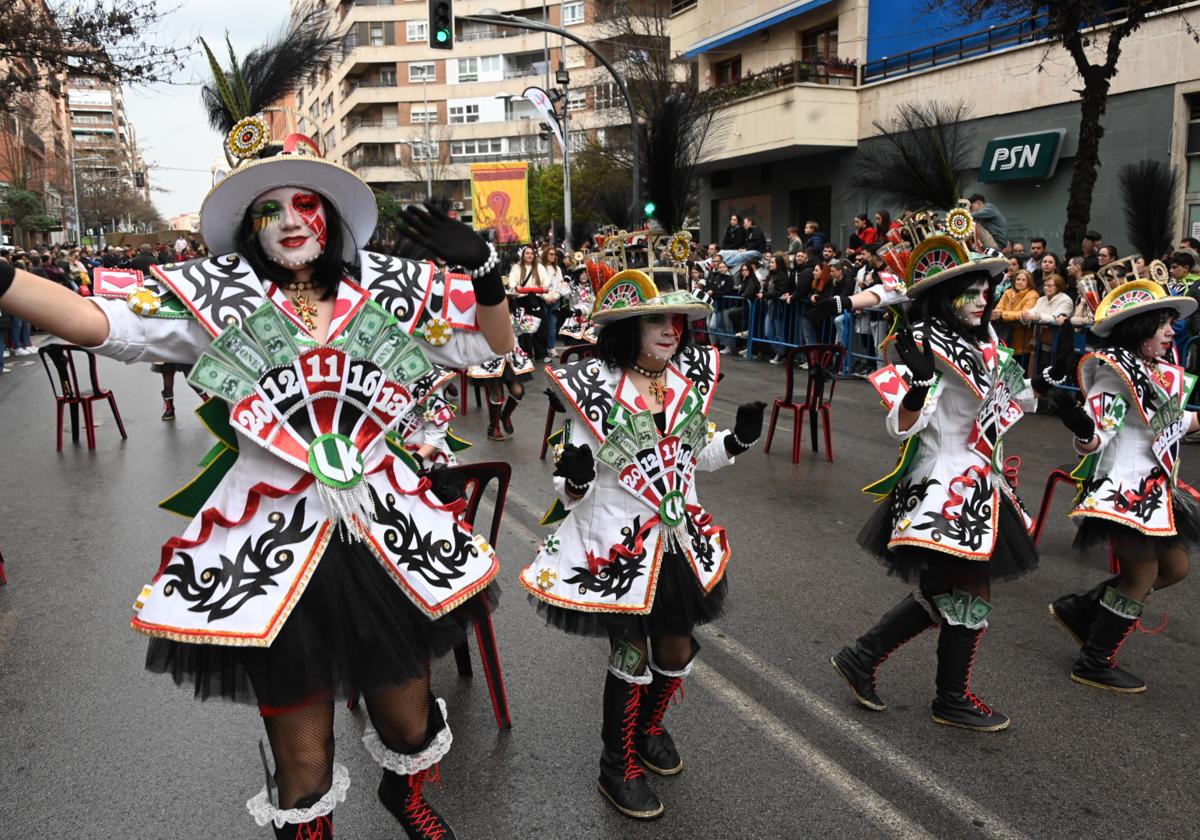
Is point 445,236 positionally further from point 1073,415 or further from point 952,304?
point 1073,415

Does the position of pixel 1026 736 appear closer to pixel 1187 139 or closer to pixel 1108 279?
pixel 1108 279

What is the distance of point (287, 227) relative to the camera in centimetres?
261

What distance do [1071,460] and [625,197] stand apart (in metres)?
15.8

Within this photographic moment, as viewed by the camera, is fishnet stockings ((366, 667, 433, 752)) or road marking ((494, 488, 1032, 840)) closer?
fishnet stockings ((366, 667, 433, 752))

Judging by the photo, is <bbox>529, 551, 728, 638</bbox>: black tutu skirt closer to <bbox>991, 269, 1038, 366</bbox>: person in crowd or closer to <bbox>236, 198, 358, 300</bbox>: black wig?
<bbox>236, 198, 358, 300</bbox>: black wig

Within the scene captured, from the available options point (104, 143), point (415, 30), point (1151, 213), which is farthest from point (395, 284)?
point (104, 143)

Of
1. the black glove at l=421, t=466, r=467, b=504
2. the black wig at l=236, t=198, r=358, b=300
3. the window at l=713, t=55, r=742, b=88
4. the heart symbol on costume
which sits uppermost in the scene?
the window at l=713, t=55, r=742, b=88

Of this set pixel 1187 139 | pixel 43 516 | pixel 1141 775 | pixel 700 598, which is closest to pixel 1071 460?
pixel 1141 775

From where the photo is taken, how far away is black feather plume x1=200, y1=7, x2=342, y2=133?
3.14 metres

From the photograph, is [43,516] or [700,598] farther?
[43,516]

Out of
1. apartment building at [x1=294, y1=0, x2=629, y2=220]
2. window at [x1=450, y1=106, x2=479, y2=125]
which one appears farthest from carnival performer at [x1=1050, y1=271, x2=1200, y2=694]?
window at [x1=450, y1=106, x2=479, y2=125]

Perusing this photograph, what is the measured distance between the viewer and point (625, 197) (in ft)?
75.6

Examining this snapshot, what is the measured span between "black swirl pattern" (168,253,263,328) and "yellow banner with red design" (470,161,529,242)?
814 inches

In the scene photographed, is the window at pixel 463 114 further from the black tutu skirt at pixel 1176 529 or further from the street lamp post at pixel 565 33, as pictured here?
the black tutu skirt at pixel 1176 529
